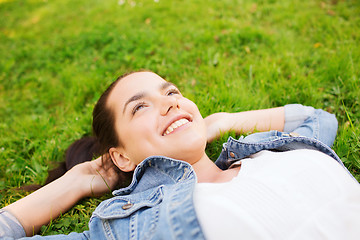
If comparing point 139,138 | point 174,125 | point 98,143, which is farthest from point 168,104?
point 98,143

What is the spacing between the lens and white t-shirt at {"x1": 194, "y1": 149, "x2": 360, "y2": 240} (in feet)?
4.68

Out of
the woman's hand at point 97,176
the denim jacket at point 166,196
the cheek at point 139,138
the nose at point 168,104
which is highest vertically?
the nose at point 168,104

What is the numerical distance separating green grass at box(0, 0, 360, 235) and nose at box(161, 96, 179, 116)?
2.75 ft

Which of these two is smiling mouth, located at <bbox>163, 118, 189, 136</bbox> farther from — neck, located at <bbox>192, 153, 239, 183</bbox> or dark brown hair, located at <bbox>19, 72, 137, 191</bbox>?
dark brown hair, located at <bbox>19, 72, 137, 191</bbox>

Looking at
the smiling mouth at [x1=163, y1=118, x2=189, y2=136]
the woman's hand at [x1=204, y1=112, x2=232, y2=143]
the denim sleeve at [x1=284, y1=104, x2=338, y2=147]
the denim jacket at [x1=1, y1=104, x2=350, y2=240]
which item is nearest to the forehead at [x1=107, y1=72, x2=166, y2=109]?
the smiling mouth at [x1=163, y1=118, x2=189, y2=136]

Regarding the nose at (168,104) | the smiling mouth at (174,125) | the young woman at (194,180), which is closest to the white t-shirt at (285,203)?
the young woman at (194,180)

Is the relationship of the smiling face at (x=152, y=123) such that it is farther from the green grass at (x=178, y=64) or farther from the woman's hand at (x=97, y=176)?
the green grass at (x=178, y=64)

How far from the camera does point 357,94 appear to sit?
3.07 metres

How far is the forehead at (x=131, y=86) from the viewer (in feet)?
7.25

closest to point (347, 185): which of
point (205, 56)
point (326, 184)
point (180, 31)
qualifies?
point (326, 184)

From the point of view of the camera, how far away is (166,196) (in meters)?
1.79

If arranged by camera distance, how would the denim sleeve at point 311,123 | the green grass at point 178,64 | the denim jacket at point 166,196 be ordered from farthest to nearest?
the green grass at point 178,64
the denim sleeve at point 311,123
the denim jacket at point 166,196

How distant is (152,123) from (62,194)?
1062 millimetres

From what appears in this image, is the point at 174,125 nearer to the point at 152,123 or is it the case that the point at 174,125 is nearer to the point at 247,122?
the point at 152,123
